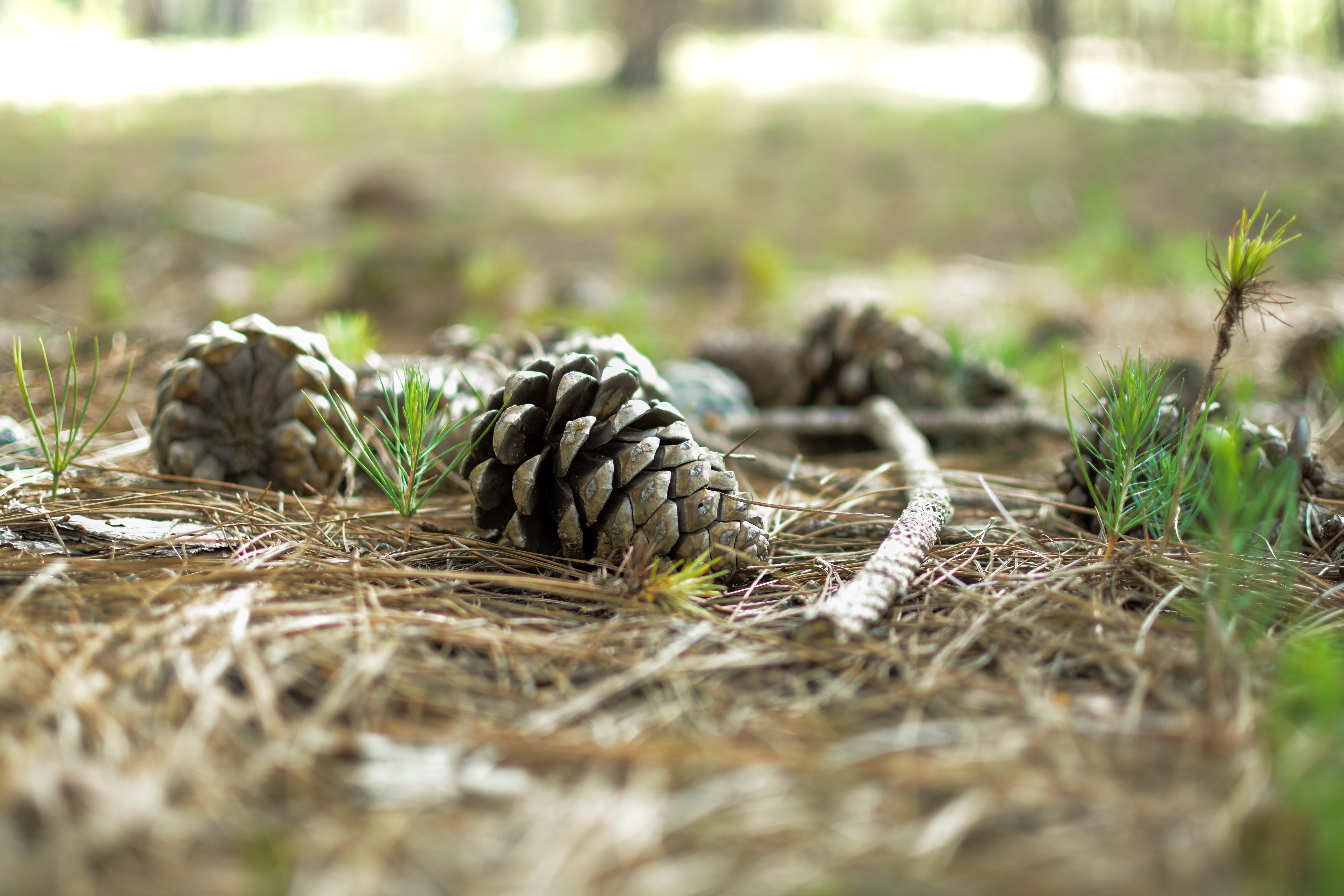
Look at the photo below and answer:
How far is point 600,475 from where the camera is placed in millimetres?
991

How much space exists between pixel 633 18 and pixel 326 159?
14.3ft

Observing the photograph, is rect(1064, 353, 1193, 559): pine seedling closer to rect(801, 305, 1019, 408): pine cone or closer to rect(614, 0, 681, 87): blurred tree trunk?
rect(801, 305, 1019, 408): pine cone

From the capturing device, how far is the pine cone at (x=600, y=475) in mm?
992

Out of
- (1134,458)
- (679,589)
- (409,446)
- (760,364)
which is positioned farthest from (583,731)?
(760,364)

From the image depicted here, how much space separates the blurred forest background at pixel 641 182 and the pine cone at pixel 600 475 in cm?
114

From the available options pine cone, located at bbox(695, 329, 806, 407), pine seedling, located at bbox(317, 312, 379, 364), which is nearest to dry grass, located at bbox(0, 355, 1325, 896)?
pine seedling, located at bbox(317, 312, 379, 364)

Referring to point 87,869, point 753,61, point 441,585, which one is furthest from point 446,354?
point 753,61

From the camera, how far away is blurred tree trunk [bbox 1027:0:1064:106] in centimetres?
916

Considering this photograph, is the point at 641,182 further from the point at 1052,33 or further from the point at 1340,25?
the point at 1340,25

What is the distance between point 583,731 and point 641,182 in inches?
257

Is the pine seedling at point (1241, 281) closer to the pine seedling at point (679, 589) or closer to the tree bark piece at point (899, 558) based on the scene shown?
the tree bark piece at point (899, 558)

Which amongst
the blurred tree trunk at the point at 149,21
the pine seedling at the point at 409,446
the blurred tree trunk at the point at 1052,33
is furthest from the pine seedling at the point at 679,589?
the blurred tree trunk at the point at 149,21

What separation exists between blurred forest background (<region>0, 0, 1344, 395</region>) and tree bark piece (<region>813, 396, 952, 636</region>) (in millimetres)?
809

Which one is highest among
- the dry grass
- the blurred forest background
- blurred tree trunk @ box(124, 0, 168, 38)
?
blurred tree trunk @ box(124, 0, 168, 38)
